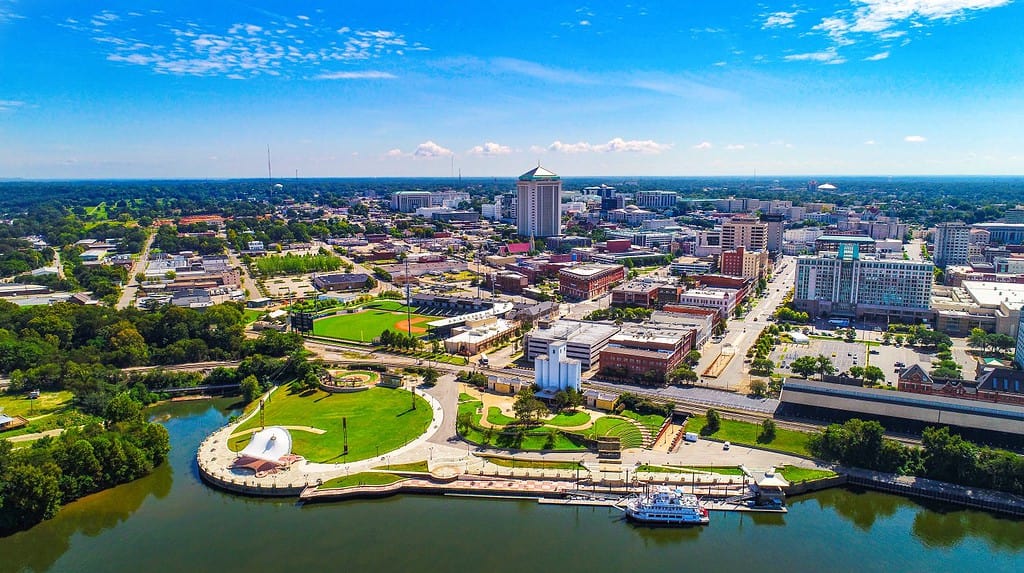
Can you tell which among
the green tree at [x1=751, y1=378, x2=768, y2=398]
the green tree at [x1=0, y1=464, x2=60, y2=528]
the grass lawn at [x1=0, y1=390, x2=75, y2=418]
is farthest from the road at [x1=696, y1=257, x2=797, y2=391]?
the grass lawn at [x1=0, y1=390, x2=75, y2=418]

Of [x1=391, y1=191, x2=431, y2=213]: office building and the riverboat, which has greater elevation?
[x1=391, y1=191, x2=431, y2=213]: office building

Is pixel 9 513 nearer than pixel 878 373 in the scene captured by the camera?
Yes

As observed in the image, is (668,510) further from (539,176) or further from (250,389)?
(539,176)

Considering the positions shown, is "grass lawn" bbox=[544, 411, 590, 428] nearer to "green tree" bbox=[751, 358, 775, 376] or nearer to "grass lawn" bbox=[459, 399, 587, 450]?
"grass lawn" bbox=[459, 399, 587, 450]

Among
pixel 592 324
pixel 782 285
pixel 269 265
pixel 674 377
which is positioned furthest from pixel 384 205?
pixel 674 377

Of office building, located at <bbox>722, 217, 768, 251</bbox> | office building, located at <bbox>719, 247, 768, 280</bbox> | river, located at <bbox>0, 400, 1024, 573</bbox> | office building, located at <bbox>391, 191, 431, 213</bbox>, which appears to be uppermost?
office building, located at <bbox>391, 191, 431, 213</bbox>

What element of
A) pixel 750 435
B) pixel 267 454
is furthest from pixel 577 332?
pixel 267 454

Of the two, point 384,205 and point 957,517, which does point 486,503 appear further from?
point 384,205
